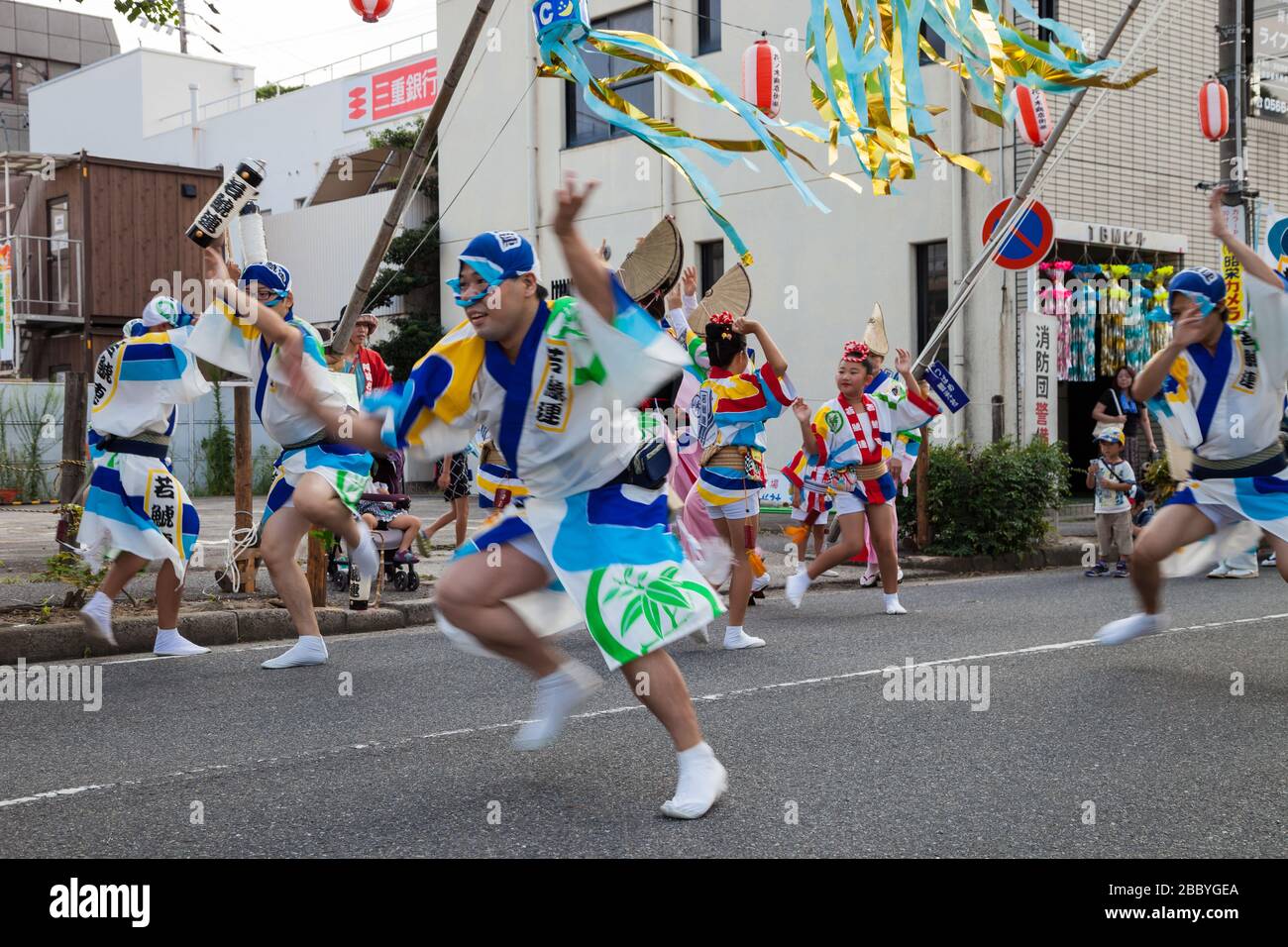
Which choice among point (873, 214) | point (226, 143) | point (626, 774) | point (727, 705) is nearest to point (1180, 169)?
point (873, 214)

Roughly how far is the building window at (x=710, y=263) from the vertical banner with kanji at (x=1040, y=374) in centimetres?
537

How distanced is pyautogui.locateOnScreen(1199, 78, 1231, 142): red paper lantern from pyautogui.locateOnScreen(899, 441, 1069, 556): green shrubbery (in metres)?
4.34

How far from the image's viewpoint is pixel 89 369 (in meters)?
24.5

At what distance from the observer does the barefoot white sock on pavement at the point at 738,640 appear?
785cm

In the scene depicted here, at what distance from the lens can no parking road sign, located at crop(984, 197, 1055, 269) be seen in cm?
1294

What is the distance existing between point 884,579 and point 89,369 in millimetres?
19402

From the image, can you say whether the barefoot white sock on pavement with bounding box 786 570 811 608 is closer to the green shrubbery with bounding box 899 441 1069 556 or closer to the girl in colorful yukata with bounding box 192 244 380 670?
the girl in colorful yukata with bounding box 192 244 380 670

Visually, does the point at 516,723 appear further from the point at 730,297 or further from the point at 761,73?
the point at 761,73

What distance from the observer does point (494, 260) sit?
14.3ft

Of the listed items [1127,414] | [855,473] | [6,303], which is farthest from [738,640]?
[6,303]

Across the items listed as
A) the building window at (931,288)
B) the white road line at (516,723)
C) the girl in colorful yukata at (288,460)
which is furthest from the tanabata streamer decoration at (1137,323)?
the girl in colorful yukata at (288,460)

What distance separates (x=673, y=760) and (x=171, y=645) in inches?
157

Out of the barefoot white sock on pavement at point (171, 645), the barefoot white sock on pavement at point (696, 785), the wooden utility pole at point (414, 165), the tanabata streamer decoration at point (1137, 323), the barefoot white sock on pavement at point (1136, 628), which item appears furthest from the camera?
the tanabata streamer decoration at point (1137, 323)

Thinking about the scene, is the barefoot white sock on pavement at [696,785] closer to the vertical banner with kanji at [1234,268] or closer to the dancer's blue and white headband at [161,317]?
the dancer's blue and white headband at [161,317]
